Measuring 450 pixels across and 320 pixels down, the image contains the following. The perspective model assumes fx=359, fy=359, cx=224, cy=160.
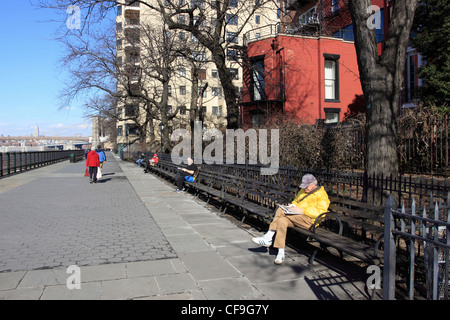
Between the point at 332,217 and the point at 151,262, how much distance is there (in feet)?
9.49

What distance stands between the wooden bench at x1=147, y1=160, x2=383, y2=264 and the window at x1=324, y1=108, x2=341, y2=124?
45.3 ft

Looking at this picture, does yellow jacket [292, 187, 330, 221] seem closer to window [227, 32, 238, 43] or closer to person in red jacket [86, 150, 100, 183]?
window [227, 32, 238, 43]

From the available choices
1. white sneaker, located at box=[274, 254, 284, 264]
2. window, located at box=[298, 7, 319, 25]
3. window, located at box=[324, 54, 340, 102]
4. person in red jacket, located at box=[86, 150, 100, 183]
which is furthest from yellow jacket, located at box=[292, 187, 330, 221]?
window, located at box=[298, 7, 319, 25]

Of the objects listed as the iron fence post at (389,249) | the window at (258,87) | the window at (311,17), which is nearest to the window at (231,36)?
the window at (258,87)

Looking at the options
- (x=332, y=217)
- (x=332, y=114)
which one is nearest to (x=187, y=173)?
(x=332, y=217)

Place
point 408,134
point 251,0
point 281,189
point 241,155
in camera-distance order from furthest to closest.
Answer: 1. point 251,0
2. point 241,155
3. point 408,134
4. point 281,189

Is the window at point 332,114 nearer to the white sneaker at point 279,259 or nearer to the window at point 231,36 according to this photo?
the window at point 231,36

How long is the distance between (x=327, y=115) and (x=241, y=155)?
13.3 m

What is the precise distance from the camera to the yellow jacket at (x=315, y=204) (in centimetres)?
542

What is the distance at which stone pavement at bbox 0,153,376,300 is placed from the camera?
4055 mm

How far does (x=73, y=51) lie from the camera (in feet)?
78.1
